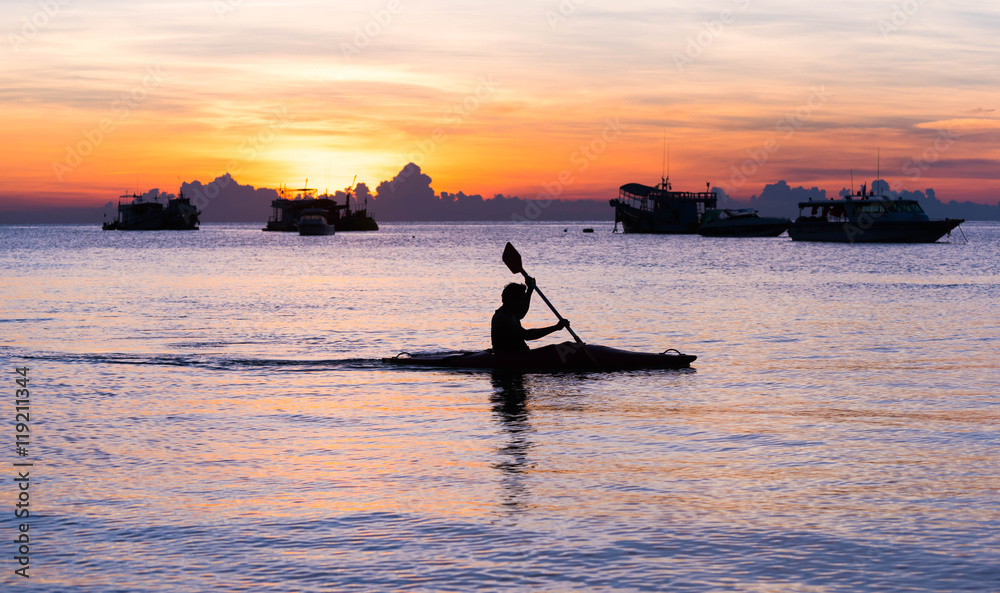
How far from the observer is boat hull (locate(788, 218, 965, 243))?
101 m

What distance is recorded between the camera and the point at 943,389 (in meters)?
18.0

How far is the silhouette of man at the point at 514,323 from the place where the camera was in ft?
60.6

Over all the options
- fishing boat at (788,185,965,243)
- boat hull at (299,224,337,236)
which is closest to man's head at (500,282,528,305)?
fishing boat at (788,185,965,243)

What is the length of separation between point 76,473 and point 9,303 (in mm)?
31517

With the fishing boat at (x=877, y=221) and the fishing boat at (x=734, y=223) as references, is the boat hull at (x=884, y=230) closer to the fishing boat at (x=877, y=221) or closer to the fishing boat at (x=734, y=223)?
the fishing boat at (x=877, y=221)

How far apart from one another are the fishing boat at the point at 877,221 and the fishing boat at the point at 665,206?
139 ft

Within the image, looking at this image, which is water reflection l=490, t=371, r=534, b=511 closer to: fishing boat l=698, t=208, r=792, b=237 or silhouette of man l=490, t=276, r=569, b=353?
silhouette of man l=490, t=276, r=569, b=353

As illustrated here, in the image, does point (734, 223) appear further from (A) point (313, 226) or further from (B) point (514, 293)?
(B) point (514, 293)

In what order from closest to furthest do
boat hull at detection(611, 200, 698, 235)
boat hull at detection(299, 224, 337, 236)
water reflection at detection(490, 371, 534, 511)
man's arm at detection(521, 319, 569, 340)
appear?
water reflection at detection(490, 371, 534, 511), man's arm at detection(521, 319, 569, 340), boat hull at detection(611, 200, 698, 235), boat hull at detection(299, 224, 337, 236)

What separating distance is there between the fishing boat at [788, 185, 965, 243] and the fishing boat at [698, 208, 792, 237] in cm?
3766

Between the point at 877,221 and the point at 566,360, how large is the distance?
89262 millimetres

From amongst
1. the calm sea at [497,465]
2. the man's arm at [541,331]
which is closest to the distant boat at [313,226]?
the calm sea at [497,465]

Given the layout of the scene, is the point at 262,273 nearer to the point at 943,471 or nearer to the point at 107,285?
the point at 107,285

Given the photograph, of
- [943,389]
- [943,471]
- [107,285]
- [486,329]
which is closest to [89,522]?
[943,471]
